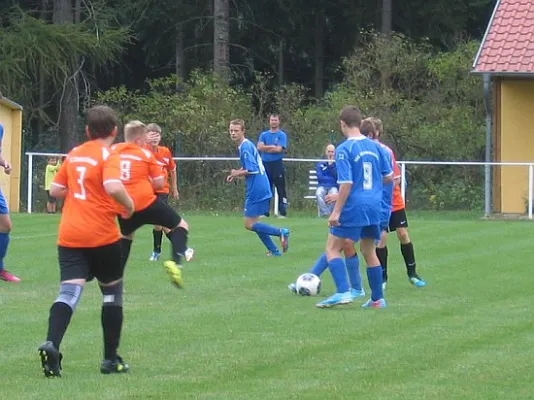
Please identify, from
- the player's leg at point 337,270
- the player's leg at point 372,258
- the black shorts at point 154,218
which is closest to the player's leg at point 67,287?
the black shorts at point 154,218

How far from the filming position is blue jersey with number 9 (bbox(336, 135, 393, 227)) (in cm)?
1115

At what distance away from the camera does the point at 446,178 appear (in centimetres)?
2912

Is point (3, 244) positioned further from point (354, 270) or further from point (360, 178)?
point (360, 178)

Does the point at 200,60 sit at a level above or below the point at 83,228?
above

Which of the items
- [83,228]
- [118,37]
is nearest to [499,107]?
[118,37]

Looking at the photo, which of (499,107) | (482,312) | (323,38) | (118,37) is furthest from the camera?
(323,38)

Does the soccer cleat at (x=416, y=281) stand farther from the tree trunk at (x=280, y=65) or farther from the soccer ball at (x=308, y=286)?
the tree trunk at (x=280, y=65)

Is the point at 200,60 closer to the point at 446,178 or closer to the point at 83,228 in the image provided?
the point at 446,178

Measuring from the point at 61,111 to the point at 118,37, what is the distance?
285 cm

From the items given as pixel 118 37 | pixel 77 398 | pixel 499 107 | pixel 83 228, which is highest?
pixel 118 37

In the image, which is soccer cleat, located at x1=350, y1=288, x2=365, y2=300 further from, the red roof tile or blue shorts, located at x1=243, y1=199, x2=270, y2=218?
the red roof tile

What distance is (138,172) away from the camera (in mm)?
11367

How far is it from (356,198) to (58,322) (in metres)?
3.73

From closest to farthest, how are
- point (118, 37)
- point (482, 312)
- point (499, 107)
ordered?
1. point (482, 312)
2. point (499, 107)
3. point (118, 37)
